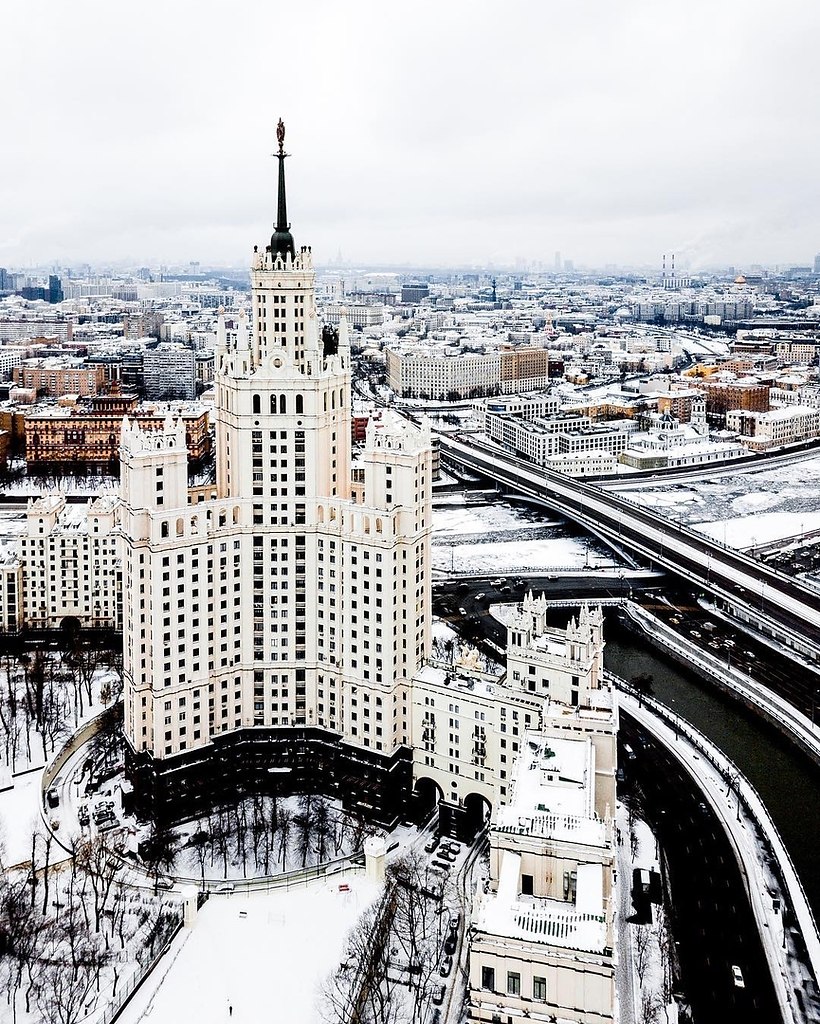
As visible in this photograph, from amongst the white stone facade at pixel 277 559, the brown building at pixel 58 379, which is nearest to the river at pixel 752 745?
the white stone facade at pixel 277 559

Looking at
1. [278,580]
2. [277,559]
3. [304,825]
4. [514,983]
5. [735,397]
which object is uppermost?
[735,397]

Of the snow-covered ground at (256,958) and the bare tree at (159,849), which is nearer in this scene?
the snow-covered ground at (256,958)

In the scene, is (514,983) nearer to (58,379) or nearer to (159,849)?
(159,849)

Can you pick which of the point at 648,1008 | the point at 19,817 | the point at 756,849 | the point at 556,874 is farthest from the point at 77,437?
the point at 648,1008

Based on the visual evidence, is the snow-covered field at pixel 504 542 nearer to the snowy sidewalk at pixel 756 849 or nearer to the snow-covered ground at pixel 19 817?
the snowy sidewalk at pixel 756 849

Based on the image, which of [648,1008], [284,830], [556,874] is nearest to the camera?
[556,874]

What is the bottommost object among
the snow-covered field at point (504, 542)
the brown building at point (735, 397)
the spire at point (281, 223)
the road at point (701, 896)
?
the road at point (701, 896)
